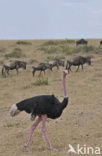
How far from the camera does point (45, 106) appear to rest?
7.17 metres

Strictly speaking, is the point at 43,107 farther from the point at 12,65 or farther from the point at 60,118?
the point at 12,65

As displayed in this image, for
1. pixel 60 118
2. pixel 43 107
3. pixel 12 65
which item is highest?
pixel 43 107

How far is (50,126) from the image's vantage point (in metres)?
9.23

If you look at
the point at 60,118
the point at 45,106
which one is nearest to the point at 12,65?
the point at 60,118

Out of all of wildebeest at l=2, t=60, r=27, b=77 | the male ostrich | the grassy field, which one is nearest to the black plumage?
the male ostrich

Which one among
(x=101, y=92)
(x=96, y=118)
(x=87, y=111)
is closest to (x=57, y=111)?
(x=96, y=118)

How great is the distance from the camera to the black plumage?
7152 millimetres

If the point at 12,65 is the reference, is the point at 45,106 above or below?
above

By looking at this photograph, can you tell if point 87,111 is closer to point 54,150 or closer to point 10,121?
point 10,121

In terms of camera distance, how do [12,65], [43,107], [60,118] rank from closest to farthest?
[43,107] < [60,118] < [12,65]

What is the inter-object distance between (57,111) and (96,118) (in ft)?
9.12

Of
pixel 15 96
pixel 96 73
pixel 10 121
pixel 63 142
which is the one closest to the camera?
pixel 63 142

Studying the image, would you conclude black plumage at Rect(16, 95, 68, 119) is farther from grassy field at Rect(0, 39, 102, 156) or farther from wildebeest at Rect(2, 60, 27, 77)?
wildebeest at Rect(2, 60, 27, 77)

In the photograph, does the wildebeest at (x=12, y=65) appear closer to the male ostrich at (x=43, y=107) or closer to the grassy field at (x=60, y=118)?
the grassy field at (x=60, y=118)
